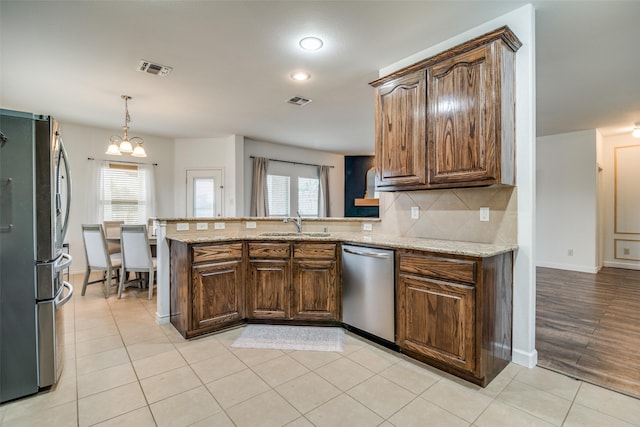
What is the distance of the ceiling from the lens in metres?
2.23

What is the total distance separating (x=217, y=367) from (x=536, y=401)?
206cm

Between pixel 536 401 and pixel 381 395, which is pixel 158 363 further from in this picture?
pixel 536 401

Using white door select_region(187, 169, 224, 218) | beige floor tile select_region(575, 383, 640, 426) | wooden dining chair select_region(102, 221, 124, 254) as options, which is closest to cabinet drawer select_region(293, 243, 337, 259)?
beige floor tile select_region(575, 383, 640, 426)

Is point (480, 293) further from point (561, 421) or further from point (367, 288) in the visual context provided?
point (367, 288)

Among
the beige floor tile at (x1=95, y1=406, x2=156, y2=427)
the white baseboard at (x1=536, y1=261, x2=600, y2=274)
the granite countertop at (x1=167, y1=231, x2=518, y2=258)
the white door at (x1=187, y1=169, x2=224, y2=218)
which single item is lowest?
the beige floor tile at (x1=95, y1=406, x2=156, y2=427)

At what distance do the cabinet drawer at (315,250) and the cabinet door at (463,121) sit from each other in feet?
3.43

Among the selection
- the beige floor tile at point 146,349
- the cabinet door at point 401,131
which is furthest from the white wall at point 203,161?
the cabinet door at point 401,131

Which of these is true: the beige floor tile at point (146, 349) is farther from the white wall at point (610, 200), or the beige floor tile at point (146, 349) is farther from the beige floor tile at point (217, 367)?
the white wall at point (610, 200)

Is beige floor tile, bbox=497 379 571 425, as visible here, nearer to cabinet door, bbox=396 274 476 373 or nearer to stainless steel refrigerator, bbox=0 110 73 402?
cabinet door, bbox=396 274 476 373

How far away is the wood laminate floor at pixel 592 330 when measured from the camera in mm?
2119

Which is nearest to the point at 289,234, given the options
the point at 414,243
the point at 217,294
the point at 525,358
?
the point at 217,294

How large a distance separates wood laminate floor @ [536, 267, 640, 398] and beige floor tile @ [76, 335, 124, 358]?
3368 mm

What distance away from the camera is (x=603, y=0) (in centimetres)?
214

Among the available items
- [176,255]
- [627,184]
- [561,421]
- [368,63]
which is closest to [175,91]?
[176,255]
